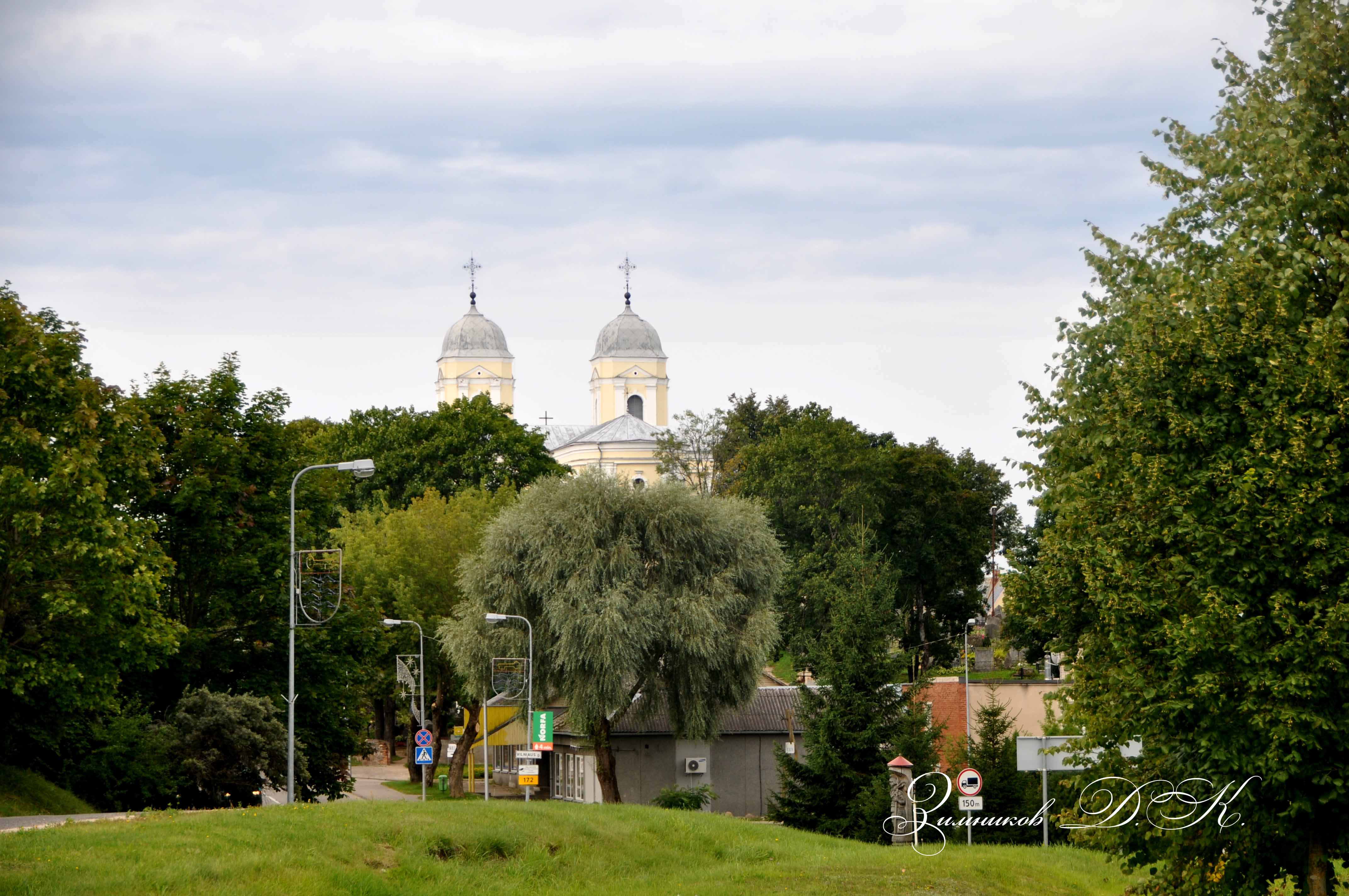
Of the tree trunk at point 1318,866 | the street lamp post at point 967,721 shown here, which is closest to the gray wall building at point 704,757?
the street lamp post at point 967,721

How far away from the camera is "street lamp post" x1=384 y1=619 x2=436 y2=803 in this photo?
4662cm

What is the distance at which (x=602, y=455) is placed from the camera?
4906 inches

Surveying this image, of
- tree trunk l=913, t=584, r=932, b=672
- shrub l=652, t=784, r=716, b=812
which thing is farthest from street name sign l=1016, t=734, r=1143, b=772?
tree trunk l=913, t=584, r=932, b=672

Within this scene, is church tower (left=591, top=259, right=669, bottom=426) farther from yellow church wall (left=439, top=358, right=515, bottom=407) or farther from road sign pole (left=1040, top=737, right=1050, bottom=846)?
road sign pole (left=1040, top=737, right=1050, bottom=846)

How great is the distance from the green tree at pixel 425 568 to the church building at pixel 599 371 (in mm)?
74750

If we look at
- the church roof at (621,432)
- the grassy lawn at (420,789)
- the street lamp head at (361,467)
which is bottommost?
the grassy lawn at (420,789)

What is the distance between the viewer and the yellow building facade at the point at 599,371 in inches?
5620

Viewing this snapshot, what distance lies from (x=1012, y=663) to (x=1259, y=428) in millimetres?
60059

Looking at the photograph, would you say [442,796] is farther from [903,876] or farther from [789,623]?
[903,876]

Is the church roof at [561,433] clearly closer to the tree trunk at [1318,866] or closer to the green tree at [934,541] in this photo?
the green tree at [934,541]

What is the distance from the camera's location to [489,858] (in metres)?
21.2

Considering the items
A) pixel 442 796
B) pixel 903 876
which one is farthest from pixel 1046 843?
pixel 442 796

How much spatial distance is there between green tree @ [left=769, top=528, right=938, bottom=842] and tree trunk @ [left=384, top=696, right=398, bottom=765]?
33798mm

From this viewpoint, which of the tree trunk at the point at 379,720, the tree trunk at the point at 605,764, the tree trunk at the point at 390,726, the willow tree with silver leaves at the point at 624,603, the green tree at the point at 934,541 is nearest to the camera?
the willow tree with silver leaves at the point at 624,603
